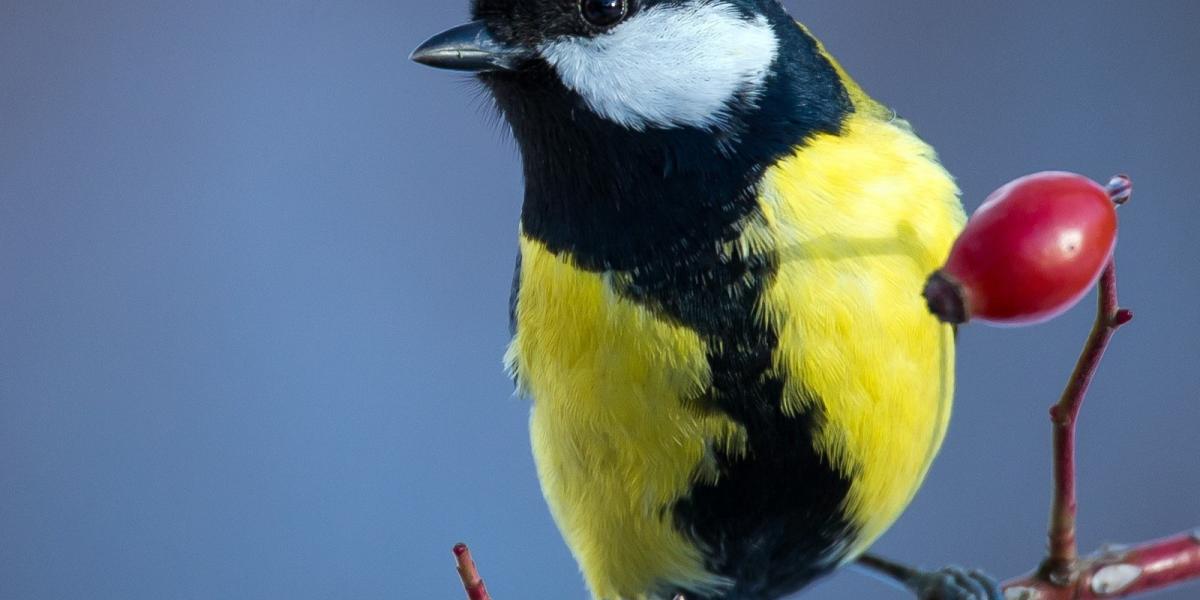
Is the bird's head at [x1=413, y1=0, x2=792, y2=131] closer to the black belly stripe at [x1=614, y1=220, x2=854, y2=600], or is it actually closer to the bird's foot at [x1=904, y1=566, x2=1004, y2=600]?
the black belly stripe at [x1=614, y1=220, x2=854, y2=600]

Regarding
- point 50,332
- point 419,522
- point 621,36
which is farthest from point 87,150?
point 621,36

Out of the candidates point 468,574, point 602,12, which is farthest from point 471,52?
point 468,574

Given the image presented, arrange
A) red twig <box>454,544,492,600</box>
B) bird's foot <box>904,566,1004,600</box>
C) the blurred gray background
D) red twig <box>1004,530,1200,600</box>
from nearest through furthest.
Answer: red twig <box>454,544,492,600</box> < red twig <box>1004,530,1200,600</box> < bird's foot <box>904,566,1004,600</box> < the blurred gray background

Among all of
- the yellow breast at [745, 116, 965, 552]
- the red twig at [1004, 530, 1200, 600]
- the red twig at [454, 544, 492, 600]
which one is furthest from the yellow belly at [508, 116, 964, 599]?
the red twig at [454, 544, 492, 600]

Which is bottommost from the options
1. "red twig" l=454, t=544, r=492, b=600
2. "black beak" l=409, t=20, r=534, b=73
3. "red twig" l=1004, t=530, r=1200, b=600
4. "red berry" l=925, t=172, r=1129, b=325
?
"red twig" l=1004, t=530, r=1200, b=600

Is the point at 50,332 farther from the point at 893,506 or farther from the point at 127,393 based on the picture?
the point at 893,506

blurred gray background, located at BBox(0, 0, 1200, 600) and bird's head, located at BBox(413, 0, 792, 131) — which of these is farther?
blurred gray background, located at BBox(0, 0, 1200, 600)
